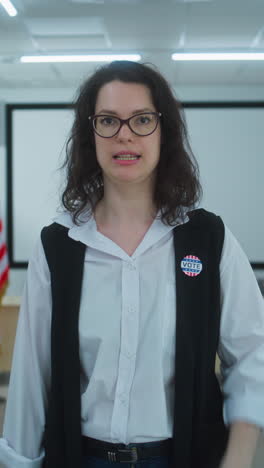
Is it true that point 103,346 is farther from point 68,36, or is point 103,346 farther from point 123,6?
point 68,36

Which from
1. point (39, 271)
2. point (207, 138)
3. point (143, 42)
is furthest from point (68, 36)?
point (39, 271)

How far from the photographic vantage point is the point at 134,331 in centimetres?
83

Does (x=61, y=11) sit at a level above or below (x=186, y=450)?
above

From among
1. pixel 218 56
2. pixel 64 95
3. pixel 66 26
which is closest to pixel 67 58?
pixel 66 26

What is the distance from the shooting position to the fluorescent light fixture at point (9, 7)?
2838mm

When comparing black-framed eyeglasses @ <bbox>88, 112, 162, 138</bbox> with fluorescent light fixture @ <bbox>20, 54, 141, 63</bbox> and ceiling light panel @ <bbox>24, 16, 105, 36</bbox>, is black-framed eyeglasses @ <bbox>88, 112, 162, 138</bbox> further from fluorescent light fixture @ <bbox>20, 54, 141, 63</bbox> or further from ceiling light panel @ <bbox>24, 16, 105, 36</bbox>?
fluorescent light fixture @ <bbox>20, 54, 141, 63</bbox>

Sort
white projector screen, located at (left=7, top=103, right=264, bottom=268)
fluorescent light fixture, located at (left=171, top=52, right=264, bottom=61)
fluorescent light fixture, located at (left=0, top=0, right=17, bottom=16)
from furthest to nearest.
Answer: white projector screen, located at (left=7, top=103, right=264, bottom=268) < fluorescent light fixture, located at (left=171, top=52, right=264, bottom=61) < fluorescent light fixture, located at (left=0, top=0, right=17, bottom=16)

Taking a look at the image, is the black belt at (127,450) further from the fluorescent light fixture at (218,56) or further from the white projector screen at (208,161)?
the white projector screen at (208,161)

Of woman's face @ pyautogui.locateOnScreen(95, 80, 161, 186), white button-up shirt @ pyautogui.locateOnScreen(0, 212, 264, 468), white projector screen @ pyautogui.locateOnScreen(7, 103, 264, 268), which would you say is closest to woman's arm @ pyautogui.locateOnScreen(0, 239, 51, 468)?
white button-up shirt @ pyautogui.locateOnScreen(0, 212, 264, 468)

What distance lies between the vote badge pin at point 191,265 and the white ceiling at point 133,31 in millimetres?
2699

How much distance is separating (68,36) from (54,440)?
3.50 m

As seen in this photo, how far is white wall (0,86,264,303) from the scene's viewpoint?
4785 millimetres

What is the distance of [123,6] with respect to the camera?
2.96 m

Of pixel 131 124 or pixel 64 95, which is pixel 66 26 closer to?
pixel 64 95
